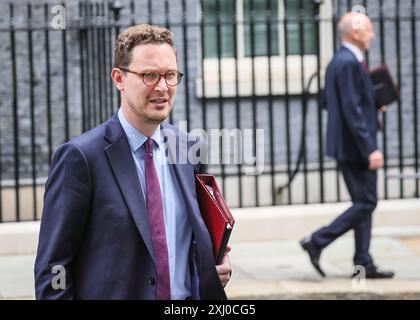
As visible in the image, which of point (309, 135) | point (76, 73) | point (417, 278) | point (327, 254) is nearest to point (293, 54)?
point (309, 135)

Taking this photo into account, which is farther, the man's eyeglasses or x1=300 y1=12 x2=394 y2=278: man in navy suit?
x1=300 y1=12 x2=394 y2=278: man in navy suit

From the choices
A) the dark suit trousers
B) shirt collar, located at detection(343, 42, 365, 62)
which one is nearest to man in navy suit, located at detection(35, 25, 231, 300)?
the dark suit trousers

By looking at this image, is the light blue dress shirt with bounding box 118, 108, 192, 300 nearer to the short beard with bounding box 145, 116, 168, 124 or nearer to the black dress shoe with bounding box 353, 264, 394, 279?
the short beard with bounding box 145, 116, 168, 124

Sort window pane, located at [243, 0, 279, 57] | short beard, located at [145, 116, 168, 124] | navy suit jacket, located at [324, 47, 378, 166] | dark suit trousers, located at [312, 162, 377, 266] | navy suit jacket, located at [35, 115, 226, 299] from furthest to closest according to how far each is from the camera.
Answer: window pane, located at [243, 0, 279, 57] < dark suit trousers, located at [312, 162, 377, 266] < navy suit jacket, located at [324, 47, 378, 166] < short beard, located at [145, 116, 168, 124] < navy suit jacket, located at [35, 115, 226, 299]

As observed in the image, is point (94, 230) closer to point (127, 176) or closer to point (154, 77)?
point (127, 176)

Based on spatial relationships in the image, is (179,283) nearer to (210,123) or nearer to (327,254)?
(327,254)

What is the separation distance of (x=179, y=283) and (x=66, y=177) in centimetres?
53

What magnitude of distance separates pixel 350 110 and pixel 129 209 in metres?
4.97

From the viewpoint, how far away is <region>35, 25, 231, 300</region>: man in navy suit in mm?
3625

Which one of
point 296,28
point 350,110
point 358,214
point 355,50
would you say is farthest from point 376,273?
point 296,28

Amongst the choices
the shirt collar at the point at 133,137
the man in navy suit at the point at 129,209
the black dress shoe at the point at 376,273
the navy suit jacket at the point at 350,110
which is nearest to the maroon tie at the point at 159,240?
the man in navy suit at the point at 129,209

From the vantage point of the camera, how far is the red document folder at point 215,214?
3.74 metres

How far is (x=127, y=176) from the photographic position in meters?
3.71

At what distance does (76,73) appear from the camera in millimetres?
12336
